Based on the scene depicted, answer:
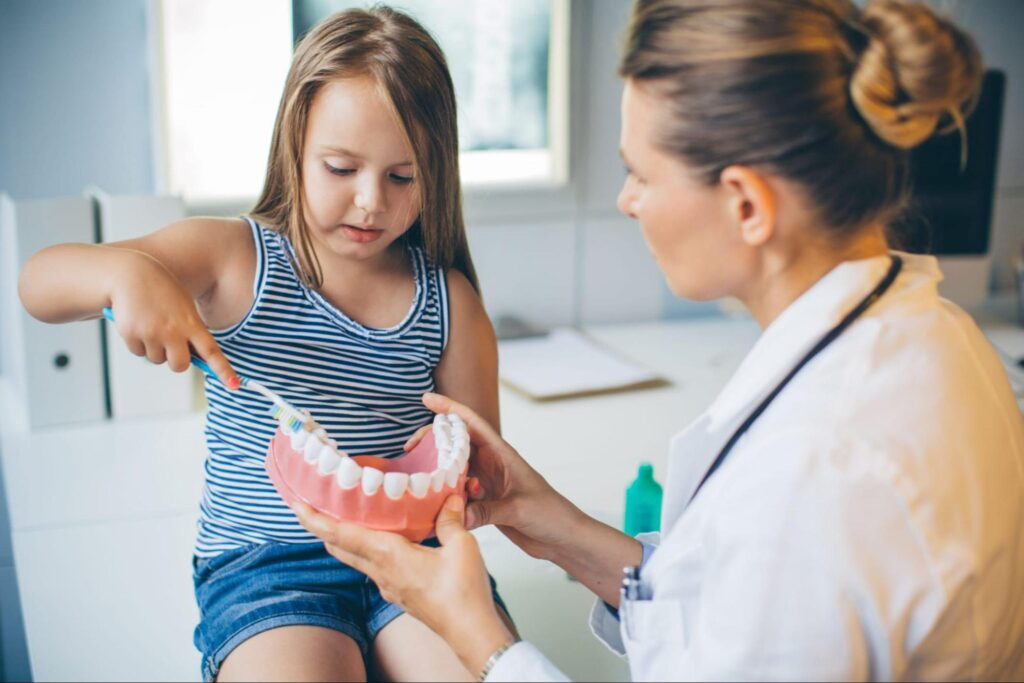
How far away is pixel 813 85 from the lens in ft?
2.69

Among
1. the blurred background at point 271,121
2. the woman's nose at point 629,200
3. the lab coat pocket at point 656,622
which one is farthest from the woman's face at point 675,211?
the blurred background at point 271,121

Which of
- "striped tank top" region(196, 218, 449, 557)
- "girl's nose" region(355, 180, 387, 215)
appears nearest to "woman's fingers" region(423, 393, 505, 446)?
"striped tank top" region(196, 218, 449, 557)

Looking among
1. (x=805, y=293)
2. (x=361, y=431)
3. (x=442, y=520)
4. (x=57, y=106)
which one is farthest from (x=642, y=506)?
(x=57, y=106)

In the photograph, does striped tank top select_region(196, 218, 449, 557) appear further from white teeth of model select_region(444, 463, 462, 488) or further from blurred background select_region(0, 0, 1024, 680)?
blurred background select_region(0, 0, 1024, 680)

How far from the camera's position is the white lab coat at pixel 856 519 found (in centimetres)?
77

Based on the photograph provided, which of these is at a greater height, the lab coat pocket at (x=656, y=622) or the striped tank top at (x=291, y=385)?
the striped tank top at (x=291, y=385)

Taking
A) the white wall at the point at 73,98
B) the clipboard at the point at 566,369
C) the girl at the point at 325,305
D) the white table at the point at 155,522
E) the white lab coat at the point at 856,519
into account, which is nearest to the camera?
the white lab coat at the point at 856,519

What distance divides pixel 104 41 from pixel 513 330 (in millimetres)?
970

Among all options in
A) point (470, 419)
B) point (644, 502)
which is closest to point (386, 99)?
point (470, 419)

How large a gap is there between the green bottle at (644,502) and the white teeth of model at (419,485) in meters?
0.56

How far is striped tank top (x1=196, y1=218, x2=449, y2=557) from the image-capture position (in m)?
1.24

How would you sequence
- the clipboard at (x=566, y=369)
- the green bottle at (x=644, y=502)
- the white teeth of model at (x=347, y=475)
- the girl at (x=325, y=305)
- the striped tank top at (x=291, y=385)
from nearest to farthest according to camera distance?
the white teeth of model at (x=347, y=475) → the girl at (x=325, y=305) → the striped tank top at (x=291, y=385) → the green bottle at (x=644, y=502) → the clipboard at (x=566, y=369)

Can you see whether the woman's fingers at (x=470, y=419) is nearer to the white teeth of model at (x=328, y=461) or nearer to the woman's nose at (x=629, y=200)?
the white teeth of model at (x=328, y=461)

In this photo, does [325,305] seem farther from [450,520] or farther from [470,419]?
[450,520]
